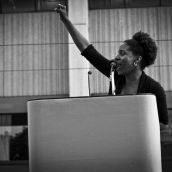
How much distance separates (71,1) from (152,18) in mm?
1454

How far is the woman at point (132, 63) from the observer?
1.03 m

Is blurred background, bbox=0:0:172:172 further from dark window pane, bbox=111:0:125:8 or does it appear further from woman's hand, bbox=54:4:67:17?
woman's hand, bbox=54:4:67:17

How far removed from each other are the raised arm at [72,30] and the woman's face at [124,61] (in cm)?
15

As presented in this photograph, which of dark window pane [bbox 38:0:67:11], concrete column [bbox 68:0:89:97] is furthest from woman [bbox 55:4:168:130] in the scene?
dark window pane [bbox 38:0:67:11]

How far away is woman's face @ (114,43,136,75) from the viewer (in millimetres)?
1031

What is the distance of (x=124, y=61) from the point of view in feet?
3.43

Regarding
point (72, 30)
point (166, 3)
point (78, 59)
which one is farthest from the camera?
point (166, 3)

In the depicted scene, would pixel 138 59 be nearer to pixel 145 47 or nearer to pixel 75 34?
pixel 145 47

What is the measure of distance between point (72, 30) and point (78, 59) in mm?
6179

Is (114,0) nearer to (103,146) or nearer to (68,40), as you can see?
(68,40)

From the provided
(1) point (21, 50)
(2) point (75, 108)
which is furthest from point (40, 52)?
(2) point (75, 108)

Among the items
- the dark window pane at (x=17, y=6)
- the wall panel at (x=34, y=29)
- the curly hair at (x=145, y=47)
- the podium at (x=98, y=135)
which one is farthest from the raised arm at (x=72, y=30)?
the dark window pane at (x=17, y=6)

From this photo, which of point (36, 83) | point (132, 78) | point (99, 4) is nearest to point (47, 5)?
point (99, 4)

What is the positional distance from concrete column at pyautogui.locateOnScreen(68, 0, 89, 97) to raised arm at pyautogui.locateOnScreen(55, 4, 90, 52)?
5.64 m
